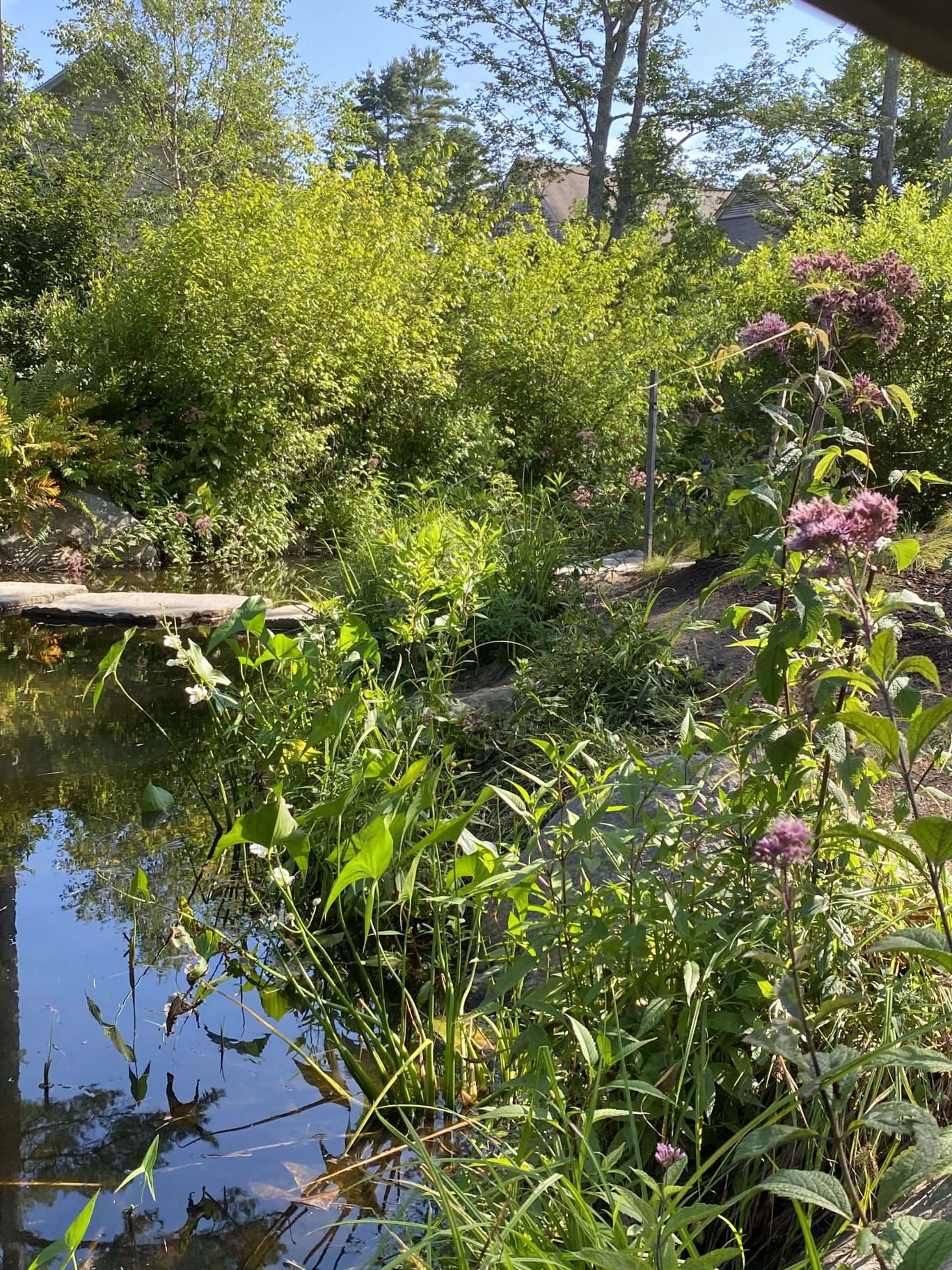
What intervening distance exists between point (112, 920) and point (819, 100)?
77.3 ft

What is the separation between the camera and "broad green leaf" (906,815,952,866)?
1041 millimetres

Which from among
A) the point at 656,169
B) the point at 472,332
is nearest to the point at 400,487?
the point at 472,332

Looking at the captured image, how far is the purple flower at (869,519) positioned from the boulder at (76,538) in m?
8.04

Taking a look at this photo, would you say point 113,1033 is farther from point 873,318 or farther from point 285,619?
point 285,619

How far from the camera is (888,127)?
72.1ft

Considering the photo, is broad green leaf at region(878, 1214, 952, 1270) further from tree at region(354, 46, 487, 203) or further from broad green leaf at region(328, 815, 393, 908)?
tree at region(354, 46, 487, 203)

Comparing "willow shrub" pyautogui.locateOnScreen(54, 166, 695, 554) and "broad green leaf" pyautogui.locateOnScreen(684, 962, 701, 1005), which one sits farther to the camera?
"willow shrub" pyautogui.locateOnScreen(54, 166, 695, 554)

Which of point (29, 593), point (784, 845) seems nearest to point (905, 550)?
point (784, 845)

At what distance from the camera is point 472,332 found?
11.2 m

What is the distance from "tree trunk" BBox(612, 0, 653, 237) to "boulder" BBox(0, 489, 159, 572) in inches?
582

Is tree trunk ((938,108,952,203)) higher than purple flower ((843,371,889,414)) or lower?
higher

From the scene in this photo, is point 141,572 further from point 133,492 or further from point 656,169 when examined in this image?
point 656,169

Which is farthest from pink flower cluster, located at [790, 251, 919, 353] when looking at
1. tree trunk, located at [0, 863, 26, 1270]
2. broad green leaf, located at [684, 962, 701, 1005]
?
tree trunk, located at [0, 863, 26, 1270]

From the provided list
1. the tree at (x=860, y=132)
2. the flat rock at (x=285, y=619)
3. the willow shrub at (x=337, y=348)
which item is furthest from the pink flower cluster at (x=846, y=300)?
the tree at (x=860, y=132)
